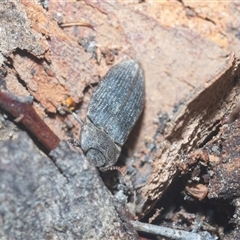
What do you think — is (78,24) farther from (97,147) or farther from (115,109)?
(97,147)

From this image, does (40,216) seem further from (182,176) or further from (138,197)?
(182,176)

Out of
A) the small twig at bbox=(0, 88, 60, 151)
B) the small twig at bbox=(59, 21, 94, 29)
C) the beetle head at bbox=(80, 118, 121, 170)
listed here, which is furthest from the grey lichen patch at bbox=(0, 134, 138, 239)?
the small twig at bbox=(59, 21, 94, 29)

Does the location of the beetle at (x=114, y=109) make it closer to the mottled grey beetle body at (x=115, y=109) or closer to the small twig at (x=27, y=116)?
the mottled grey beetle body at (x=115, y=109)

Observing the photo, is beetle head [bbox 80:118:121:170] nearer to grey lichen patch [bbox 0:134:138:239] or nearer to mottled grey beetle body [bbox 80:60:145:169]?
mottled grey beetle body [bbox 80:60:145:169]

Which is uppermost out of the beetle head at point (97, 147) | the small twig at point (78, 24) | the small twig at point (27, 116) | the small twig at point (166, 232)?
the small twig at point (78, 24)

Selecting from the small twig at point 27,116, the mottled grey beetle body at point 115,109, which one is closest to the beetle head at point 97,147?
the mottled grey beetle body at point 115,109

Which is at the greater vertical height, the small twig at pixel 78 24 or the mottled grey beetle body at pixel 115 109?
the small twig at pixel 78 24
